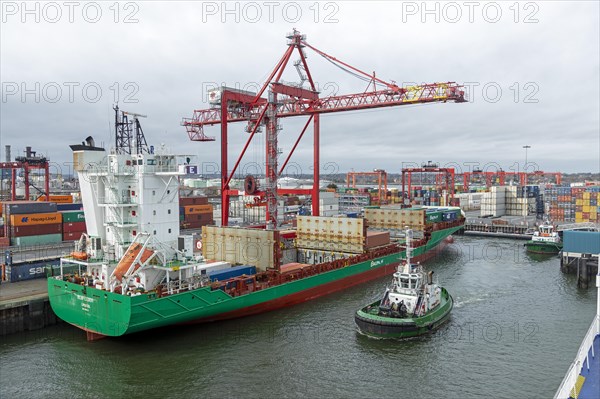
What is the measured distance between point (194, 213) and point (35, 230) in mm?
18311

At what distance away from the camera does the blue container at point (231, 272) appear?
25.4m

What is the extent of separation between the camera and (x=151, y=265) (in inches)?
867

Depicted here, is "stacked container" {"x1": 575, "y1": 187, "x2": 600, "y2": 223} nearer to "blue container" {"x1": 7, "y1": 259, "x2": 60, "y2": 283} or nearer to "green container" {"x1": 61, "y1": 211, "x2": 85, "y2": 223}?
"green container" {"x1": 61, "y1": 211, "x2": 85, "y2": 223}

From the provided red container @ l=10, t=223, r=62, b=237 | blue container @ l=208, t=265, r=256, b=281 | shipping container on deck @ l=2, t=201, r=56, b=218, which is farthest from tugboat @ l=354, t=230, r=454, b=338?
shipping container on deck @ l=2, t=201, r=56, b=218

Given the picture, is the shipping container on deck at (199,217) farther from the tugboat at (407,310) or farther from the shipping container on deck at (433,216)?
the tugboat at (407,310)

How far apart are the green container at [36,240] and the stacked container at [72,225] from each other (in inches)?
27.9

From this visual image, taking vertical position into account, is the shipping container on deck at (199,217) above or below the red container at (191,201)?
below

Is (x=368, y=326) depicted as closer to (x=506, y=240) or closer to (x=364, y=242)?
(x=364, y=242)

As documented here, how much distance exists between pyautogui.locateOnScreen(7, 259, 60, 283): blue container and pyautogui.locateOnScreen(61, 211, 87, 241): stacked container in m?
14.3

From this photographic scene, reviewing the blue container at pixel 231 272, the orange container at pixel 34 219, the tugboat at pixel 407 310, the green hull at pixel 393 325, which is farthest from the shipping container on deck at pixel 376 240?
the orange container at pixel 34 219

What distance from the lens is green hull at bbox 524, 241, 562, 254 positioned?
44.1 meters

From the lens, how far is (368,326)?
2142cm

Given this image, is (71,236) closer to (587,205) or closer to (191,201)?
(191,201)

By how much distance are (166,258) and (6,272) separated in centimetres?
1143
